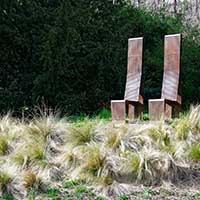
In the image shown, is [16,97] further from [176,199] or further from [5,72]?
[176,199]

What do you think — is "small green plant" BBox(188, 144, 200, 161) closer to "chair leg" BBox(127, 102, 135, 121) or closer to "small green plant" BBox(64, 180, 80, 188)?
"small green plant" BBox(64, 180, 80, 188)

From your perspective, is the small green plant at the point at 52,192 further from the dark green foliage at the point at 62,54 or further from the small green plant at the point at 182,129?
the dark green foliage at the point at 62,54

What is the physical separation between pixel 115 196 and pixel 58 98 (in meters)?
6.06

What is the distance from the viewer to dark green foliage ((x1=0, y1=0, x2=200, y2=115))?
11.1 m

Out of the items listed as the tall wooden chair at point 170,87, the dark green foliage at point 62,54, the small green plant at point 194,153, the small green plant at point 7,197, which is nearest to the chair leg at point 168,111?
the tall wooden chair at point 170,87

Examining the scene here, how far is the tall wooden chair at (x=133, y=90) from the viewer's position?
7.87 m

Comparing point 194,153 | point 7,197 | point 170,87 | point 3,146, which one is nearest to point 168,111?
point 170,87

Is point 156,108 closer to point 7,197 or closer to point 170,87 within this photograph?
point 170,87

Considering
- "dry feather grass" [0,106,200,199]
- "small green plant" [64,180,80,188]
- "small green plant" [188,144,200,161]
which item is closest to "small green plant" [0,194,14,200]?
"dry feather grass" [0,106,200,199]

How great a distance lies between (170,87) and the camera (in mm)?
7762

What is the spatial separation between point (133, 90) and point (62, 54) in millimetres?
3357

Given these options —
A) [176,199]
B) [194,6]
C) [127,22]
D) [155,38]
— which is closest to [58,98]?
[127,22]

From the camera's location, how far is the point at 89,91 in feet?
38.2

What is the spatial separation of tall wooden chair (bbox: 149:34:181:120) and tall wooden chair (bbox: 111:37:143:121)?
0.32 metres
